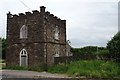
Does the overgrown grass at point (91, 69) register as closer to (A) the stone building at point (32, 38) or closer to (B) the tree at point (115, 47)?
(B) the tree at point (115, 47)

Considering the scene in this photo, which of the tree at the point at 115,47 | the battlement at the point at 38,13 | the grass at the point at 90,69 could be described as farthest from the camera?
the battlement at the point at 38,13

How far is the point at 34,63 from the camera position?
3638cm

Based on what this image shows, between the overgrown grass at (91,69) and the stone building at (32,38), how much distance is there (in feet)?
14.7

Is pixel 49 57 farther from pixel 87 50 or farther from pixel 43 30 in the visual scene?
pixel 87 50

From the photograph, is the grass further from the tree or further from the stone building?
the stone building

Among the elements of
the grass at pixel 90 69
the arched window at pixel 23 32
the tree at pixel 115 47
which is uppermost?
the arched window at pixel 23 32

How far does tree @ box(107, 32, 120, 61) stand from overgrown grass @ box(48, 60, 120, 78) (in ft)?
3.84

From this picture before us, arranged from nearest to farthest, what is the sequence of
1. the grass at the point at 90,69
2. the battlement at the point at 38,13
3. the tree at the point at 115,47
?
the grass at the point at 90,69
the tree at the point at 115,47
the battlement at the point at 38,13

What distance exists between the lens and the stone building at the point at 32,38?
119ft

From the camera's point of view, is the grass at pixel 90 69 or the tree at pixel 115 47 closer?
the grass at pixel 90 69

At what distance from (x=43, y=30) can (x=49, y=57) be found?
3.42 meters

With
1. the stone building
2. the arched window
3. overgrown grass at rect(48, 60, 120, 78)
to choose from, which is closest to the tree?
overgrown grass at rect(48, 60, 120, 78)

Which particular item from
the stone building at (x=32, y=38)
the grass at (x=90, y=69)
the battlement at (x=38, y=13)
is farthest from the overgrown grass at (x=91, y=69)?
the battlement at (x=38, y=13)

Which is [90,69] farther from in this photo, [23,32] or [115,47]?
[23,32]
